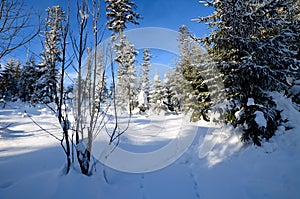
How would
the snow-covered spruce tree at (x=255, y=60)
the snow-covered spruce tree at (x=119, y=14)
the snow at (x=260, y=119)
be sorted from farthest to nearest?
1. the snow-covered spruce tree at (x=119, y=14)
2. the snow-covered spruce tree at (x=255, y=60)
3. the snow at (x=260, y=119)

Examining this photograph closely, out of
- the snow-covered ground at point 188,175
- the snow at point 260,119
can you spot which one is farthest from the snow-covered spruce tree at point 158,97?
the snow at point 260,119

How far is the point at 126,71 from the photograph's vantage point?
55.5 feet

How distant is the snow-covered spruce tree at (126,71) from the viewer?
14413mm

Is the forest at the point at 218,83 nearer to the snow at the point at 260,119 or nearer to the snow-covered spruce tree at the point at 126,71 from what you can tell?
the snow at the point at 260,119

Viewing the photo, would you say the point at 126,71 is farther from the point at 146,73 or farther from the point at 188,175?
the point at 188,175

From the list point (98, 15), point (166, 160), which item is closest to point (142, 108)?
point (166, 160)

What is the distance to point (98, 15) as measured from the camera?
12.0 feet

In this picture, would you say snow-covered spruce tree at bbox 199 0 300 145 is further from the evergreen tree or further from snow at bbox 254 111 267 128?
the evergreen tree

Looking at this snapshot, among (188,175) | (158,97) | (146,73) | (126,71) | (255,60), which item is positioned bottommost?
(188,175)

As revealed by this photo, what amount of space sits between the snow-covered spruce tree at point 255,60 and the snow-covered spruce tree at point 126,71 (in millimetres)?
4213

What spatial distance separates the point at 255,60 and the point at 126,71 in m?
13.5

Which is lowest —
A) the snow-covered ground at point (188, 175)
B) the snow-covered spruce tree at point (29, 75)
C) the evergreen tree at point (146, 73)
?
the snow-covered ground at point (188, 175)

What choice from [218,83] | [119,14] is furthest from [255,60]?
[119,14]

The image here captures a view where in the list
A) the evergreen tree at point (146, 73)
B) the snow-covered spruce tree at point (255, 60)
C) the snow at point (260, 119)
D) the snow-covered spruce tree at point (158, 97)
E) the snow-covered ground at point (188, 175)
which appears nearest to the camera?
the snow-covered ground at point (188, 175)
